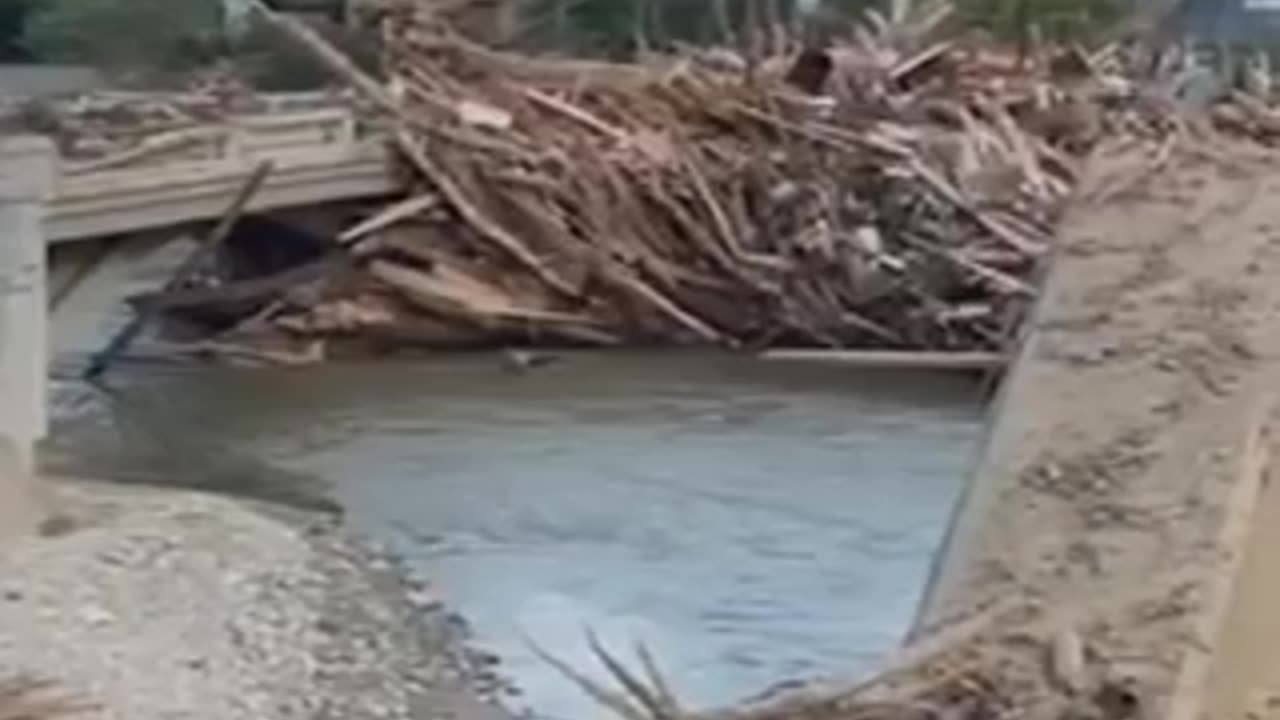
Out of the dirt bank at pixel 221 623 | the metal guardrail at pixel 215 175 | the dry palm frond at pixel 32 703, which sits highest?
the metal guardrail at pixel 215 175

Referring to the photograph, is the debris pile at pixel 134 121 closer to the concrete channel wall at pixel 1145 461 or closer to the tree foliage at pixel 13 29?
the tree foliage at pixel 13 29

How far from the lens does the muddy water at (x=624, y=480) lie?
7.36 meters

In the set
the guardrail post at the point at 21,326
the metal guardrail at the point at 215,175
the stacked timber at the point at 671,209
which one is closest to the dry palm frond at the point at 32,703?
the guardrail post at the point at 21,326

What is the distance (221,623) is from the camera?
695 centimetres

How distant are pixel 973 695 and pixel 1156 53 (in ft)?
37.8

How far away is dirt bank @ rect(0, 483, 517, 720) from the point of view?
21.0ft

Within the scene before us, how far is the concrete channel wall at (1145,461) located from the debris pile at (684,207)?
376 inches

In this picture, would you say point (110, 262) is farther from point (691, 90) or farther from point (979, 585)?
point (979, 585)

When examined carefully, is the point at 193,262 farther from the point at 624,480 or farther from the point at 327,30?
the point at 624,480

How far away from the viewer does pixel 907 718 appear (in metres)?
1.77

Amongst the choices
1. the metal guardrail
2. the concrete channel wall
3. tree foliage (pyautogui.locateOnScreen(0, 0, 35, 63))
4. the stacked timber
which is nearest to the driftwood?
the metal guardrail

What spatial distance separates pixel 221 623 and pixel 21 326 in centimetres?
154

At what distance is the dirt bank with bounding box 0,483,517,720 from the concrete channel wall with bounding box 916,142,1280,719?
3.40 metres

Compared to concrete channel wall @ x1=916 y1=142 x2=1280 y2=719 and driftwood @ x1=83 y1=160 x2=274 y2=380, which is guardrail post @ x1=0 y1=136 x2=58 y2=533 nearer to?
driftwood @ x1=83 y1=160 x2=274 y2=380
